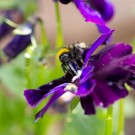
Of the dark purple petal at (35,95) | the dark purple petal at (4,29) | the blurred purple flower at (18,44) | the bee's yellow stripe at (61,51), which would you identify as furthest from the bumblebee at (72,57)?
the dark purple petal at (4,29)

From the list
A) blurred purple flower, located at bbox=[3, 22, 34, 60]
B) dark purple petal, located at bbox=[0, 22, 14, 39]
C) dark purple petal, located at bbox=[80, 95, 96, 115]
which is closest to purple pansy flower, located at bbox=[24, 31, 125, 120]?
dark purple petal, located at bbox=[80, 95, 96, 115]

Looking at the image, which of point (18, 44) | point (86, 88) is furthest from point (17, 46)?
point (86, 88)

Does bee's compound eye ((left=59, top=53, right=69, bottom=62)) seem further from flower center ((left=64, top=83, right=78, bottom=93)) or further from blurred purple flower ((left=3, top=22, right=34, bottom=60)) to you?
blurred purple flower ((left=3, top=22, right=34, bottom=60))

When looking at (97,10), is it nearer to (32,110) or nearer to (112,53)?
(112,53)

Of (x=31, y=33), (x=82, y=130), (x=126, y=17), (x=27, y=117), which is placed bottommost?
(x=126, y=17)

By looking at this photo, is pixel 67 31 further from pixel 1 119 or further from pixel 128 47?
pixel 128 47

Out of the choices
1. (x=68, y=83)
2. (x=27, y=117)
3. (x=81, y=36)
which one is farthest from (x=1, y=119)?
(x=81, y=36)
